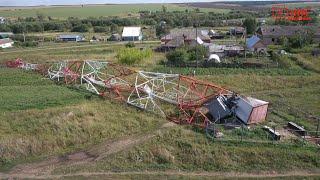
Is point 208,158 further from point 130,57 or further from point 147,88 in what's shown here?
point 130,57

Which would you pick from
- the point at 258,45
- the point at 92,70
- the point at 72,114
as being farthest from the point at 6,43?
the point at 72,114

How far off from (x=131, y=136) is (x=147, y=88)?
215 inches

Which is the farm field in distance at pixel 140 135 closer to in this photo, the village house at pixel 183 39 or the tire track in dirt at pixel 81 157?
the tire track in dirt at pixel 81 157

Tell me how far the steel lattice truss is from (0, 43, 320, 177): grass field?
3.44 feet

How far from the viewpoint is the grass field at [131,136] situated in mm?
16641

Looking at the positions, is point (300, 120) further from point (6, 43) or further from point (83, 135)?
point (6, 43)

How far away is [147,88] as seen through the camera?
78.3ft

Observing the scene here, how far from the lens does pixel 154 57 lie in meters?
38.8

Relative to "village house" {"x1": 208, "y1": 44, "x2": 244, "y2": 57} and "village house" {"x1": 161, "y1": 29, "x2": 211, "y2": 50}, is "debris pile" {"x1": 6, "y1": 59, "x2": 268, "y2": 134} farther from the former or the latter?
"village house" {"x1": 161, "y1": 29, "x2": 211, "y2": 50}

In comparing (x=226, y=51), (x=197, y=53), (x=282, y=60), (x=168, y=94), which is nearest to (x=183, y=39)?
(x=226, y=51)

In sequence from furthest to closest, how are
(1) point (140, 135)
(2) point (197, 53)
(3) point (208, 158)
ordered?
(2) point (197, 53) < (1) point (140, 135) < (3) point (208, 158)

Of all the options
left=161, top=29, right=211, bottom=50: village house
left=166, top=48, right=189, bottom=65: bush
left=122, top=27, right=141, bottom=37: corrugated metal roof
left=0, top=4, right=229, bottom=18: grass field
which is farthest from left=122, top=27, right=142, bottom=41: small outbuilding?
left=0, top=4, right=229, bottom=18: grass field

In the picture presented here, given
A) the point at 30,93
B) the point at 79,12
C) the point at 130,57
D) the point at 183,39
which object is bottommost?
the point at 30,93

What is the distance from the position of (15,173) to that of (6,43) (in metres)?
40.1
